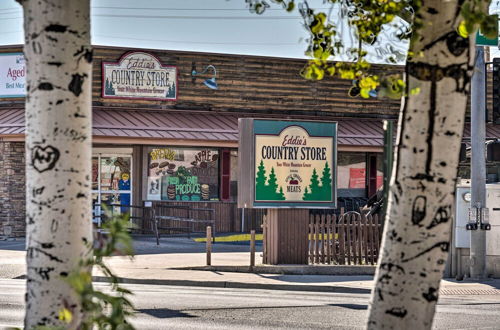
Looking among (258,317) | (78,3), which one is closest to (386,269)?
(78,3)

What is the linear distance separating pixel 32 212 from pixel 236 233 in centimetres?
2420

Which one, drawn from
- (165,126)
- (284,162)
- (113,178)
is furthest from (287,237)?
(113,178)

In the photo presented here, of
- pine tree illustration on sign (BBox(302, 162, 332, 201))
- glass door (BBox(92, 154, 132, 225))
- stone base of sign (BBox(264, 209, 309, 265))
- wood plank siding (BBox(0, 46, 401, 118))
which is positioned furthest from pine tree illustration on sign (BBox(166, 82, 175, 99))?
stone base of sign (BBox(264, 209, 309, 265))

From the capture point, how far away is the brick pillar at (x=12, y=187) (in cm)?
2724

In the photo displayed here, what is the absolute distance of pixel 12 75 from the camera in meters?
27.7

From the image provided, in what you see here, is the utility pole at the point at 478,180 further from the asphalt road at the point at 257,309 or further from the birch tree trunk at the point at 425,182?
the birch tree trunk at the point at 425,182

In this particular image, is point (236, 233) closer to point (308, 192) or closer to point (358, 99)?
point (358, 99)

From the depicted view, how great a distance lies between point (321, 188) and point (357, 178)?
11.1 metres

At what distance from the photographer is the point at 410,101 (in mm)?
4742

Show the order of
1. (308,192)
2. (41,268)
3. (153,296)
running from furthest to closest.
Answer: (308,192) → (153,296) → (41,268)

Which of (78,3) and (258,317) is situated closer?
(78,3)

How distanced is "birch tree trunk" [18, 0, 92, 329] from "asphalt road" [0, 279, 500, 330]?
6278 millimetres

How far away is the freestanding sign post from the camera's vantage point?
19.2 metres

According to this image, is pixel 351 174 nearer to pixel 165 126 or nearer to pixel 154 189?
pixel 154 189
